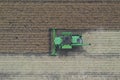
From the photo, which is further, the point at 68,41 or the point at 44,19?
the point at 44,19

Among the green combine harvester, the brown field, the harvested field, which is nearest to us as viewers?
the green combine harvester

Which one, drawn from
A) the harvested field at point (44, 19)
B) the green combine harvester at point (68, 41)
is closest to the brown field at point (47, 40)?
the harvested field at point (44, 19)

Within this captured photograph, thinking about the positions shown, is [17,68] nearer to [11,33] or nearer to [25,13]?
[11,33]

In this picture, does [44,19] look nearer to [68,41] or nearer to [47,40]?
[47,40]

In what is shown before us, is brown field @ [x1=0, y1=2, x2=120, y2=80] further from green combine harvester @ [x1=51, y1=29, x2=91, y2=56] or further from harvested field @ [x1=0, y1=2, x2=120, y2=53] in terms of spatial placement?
green combine harvester @ [x1=51, y1=29, x2=91, y2=56]

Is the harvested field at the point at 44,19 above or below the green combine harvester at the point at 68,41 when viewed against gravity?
above

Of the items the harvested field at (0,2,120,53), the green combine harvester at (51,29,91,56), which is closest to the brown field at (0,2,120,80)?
the harvested field at (0,2,120,53)

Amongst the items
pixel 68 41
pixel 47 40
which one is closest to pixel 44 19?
pixel 47 40

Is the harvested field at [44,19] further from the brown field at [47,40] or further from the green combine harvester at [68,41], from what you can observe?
the green combine harvester at [68,41]
